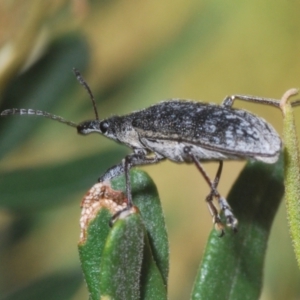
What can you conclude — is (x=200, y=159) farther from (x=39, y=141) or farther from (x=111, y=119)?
(x=39, y=141)

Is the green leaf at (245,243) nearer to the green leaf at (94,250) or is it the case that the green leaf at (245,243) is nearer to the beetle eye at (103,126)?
the green leaf at (94,250)

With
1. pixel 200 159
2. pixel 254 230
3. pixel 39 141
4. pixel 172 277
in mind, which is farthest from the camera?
pixel 172 277

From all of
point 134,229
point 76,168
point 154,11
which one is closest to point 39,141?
point 76,168

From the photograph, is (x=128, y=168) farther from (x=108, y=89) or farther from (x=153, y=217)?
(x=108, y=89)

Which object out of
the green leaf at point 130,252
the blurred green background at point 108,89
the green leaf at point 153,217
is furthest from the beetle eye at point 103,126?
the green leaf at point 153,217

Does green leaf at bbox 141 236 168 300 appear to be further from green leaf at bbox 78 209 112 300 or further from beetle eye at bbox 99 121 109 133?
beetle eye at bbox 99 121 109 133

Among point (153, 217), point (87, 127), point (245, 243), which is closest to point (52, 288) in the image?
point (87, 127)
